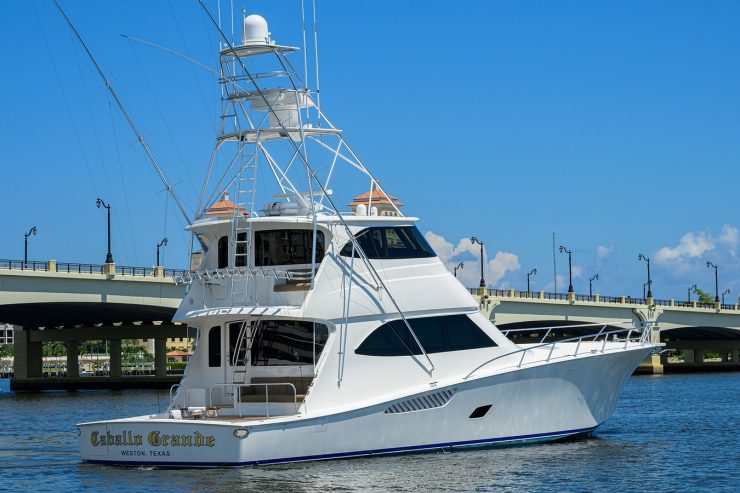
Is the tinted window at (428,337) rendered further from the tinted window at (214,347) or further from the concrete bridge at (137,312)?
the concrete bridge at (137,312)

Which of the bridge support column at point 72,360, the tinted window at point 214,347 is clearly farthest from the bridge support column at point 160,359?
the tinted window at point 214,347

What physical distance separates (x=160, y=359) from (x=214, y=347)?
64.7m

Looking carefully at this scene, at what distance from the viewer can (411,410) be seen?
2447cm

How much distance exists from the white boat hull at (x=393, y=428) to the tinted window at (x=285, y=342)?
6.22 ft

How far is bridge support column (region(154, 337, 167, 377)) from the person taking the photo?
88125 millimetres

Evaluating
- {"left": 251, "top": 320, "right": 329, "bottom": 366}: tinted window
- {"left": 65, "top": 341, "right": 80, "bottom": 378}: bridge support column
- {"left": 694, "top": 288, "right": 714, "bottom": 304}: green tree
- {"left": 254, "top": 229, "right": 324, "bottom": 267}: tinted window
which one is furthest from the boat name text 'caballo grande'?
{"left": 694, "top": 288, "right": 714, "bottom": 304}: green tree

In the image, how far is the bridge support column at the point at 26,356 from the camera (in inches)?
3455

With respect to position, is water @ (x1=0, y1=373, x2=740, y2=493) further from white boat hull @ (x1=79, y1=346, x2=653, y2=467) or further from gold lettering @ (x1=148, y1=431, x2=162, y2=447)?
gold lettering @ (x1=148, y1=431, x2=162, y2=447)

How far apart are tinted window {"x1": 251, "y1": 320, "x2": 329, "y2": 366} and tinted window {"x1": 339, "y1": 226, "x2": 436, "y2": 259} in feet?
5.63

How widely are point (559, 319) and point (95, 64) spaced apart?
60.4 meters

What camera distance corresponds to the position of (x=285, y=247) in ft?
82.9

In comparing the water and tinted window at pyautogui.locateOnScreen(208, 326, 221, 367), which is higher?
tinted window at pyautogui.locateOnScreen(208, 326, 221, 367)

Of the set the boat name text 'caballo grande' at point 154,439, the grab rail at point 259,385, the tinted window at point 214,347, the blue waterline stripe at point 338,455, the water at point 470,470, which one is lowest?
the water at point 470,470

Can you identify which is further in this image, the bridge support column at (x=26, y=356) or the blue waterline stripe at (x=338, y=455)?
the bridge support column at (x=26, y=356)
